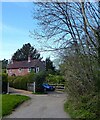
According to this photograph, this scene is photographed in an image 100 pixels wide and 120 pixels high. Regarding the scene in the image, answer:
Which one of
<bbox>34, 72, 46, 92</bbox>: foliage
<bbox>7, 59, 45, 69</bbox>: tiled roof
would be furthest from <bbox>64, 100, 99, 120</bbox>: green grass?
<bbox>7, 59, 45, 69</bbox>: tiled roof

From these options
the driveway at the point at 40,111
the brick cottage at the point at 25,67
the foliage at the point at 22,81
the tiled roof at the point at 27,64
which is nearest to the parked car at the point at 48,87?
the foliage at the point at 22,81

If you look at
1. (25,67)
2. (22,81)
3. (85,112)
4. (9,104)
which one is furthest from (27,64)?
(85,112)

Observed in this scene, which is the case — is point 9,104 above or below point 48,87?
below

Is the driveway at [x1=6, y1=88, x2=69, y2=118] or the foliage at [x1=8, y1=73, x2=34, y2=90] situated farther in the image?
the foliage at [x1=8, y1=73, x2=34, y2=90]

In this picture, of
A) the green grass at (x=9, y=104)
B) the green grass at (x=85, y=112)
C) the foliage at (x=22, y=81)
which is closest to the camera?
the green grass at (x=85, y=112)

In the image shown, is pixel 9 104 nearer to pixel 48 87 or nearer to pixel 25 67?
pixel 48 87

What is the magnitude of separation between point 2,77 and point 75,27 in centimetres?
1783

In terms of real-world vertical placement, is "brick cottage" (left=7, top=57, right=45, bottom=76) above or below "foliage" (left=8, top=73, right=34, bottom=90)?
above

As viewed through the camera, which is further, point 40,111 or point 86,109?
point 40,111

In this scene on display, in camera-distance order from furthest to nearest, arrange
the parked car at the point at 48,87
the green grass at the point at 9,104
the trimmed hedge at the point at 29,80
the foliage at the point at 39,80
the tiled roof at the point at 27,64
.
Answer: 1. the tiled roof at the point at 27,64
2. the parked car at the point at 48,87
3. the trimmed hedge at the point at 29,80
4. the foliage at the point at 39,80
5. the green grass at the point at 9,104

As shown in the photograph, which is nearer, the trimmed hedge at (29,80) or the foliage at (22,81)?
the trimmed hedge at (29,80)

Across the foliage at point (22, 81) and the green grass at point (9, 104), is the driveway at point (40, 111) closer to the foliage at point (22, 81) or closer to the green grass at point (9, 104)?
the green grass at point (9, 104)

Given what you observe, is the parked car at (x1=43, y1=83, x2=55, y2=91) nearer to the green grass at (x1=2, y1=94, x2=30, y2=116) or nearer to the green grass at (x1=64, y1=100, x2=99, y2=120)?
the green grass at (x1=2, y1=94, x2=30, y2=116)

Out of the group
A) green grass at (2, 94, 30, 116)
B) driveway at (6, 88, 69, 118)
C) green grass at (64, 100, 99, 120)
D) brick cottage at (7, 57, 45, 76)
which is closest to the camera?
green grass at (64, 100, 99, 120)
